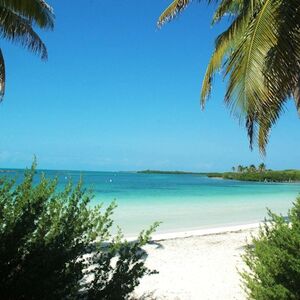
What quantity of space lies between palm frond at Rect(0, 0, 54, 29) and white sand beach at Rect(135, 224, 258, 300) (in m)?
4.48

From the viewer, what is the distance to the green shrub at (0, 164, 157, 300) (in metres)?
3.09

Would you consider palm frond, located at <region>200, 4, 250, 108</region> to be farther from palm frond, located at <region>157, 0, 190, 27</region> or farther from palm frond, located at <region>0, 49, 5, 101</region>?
palm frond, located at <region>0, 49, 5, 101</region>

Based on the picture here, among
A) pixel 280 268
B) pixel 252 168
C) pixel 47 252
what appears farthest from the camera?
pixel 252 168

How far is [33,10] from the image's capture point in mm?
6590

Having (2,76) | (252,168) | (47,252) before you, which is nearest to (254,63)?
(47,252)

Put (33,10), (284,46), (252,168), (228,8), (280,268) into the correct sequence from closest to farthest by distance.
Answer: (280,268), (284,46), (33,10), (228,8), (252,168)

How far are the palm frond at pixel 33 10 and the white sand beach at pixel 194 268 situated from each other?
4.48 meters

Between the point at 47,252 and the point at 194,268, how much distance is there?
13.1ft

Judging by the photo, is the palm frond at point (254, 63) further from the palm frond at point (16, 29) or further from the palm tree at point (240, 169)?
the palm tree at point (240, 169)

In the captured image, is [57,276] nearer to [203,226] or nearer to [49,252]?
[49,252]

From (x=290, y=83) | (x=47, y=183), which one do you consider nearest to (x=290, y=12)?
(x=290, y=83)

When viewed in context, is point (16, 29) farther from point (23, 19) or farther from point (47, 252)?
point (47, 252)

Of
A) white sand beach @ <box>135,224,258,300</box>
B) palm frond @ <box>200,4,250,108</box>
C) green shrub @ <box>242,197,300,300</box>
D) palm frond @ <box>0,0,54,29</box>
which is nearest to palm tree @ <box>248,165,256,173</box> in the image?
white sand beach @ <box>135,224,258,300</box>

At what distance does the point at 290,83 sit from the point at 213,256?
12.4 feet
